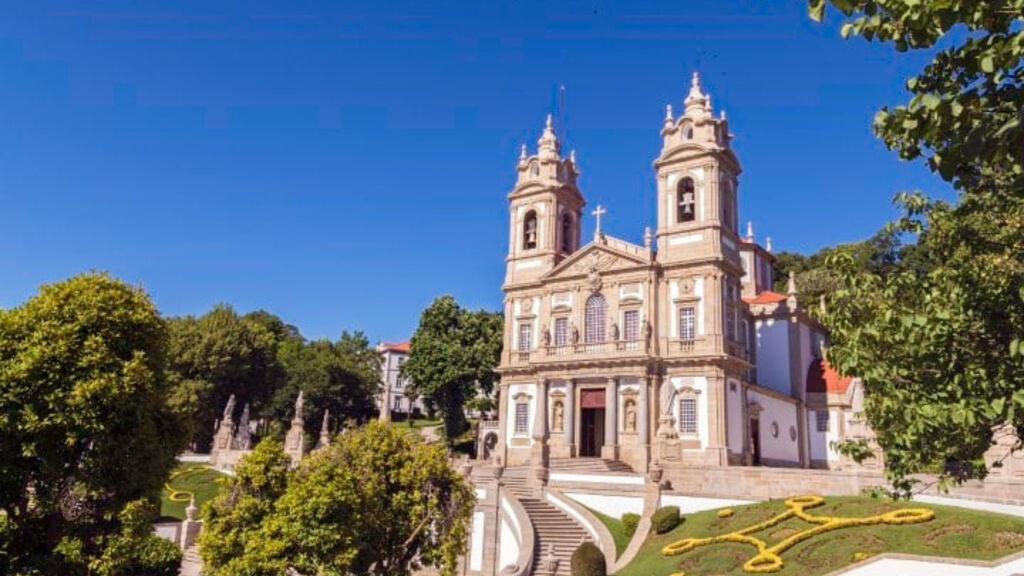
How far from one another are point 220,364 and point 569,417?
2784 cm

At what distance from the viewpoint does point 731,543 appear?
20094mm

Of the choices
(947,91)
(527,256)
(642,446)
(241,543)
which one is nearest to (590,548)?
(241,543)

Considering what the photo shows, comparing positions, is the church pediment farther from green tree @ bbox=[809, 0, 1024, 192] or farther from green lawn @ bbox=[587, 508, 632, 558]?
green tree @ bbox=[809, 0, 1024, 192]

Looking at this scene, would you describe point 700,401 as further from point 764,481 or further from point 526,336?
point 526,336

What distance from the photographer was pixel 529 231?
4128cm

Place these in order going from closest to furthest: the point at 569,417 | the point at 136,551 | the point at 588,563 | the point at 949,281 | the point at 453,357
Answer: the point at 949,281, the point at 136,551, the point at 588,563, the point at 569,417, the point at 453,357

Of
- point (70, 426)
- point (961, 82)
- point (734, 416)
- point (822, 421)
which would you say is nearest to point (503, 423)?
point (734, 416)

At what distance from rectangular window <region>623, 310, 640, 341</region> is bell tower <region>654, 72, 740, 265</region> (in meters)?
2.96

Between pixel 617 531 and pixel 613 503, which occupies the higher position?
pixel 613 503

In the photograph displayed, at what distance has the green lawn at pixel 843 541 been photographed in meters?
16.3

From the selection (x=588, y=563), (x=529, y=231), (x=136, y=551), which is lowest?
(x=588, y=563)

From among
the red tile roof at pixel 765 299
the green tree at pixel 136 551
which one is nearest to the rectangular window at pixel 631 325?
the red tile roof at pixel 765 299

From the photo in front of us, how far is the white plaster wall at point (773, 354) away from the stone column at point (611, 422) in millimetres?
9333

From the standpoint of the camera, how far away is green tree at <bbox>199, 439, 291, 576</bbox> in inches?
533
